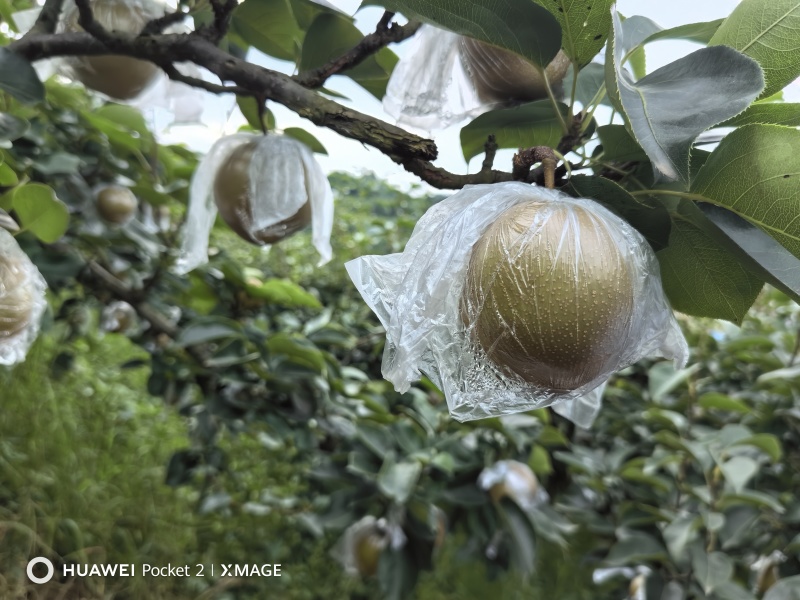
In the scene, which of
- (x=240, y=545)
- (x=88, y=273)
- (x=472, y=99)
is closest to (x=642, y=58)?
(x=472, y=99)

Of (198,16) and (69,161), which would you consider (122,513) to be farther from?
(198,16)

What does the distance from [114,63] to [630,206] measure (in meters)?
0.64

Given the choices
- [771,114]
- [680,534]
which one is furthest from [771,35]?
[680,534]

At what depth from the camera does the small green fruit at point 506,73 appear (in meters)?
0.55

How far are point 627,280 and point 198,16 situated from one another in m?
0.61

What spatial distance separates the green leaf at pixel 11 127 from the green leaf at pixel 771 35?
1.93 feet

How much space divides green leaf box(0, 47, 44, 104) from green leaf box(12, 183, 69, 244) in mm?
97

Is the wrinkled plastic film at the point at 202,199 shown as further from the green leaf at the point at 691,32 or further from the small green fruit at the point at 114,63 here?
the green leaf at the point at 691,32

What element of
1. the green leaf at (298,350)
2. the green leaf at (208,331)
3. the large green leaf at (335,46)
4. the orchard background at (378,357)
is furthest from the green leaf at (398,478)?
the large green leaf at (335,46)

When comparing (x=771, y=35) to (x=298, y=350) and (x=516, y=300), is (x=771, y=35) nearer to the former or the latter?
(x=516, y=300)

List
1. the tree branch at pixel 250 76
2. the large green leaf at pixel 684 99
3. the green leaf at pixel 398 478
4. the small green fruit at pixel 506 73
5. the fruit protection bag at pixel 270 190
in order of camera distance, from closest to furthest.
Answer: the large green leaf at pixel 684 99
the tree branch at pixel 250 76
the small green fruit at pixel 506 73
the fruit protection bag at pixel 270 190
the green leaf at pixel 398 478

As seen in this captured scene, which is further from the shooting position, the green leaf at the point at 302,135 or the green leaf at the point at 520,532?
the green leaf at the point at 520,532

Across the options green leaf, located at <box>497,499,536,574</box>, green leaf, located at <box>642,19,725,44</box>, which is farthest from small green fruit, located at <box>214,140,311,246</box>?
green leaf, located at <box>497,499,536,574</box>

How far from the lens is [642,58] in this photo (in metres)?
0.61
